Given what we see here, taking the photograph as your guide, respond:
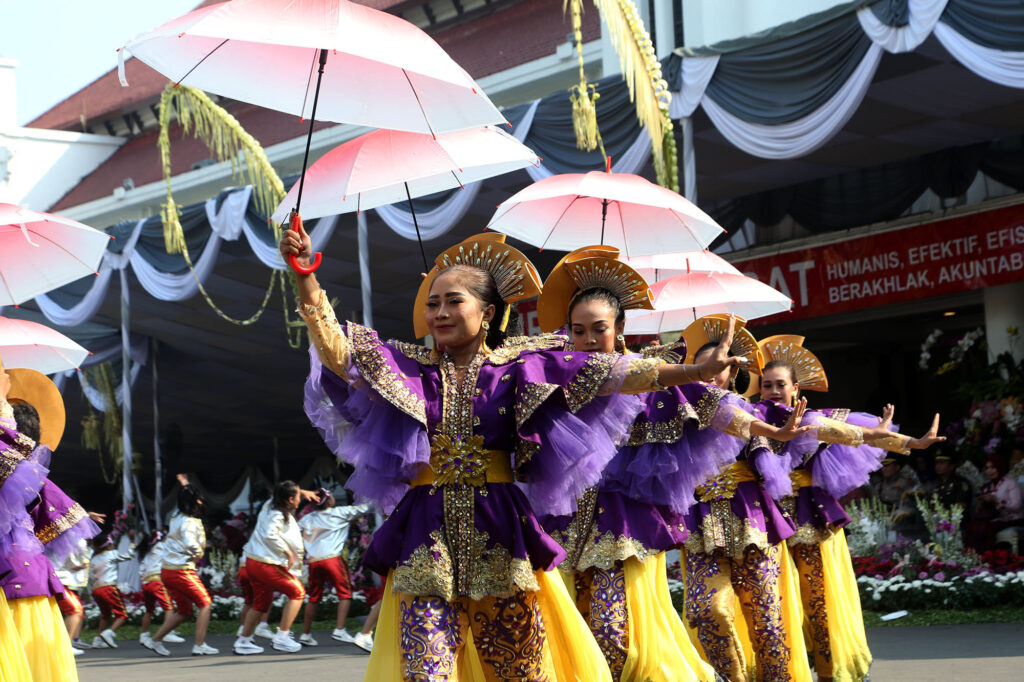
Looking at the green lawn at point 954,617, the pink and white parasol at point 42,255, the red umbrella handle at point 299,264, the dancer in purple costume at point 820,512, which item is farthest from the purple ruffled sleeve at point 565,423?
the green lawn at point 954,617

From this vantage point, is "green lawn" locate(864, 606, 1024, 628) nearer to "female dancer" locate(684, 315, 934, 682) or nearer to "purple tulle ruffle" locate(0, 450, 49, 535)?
"female dancer" locate(684, 315, 934, 682)

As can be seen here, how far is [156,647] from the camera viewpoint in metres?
13.3

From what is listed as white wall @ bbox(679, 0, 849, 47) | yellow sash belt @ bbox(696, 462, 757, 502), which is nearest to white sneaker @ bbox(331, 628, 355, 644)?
yellow sash belt @ bbox(696, 462, 757, 502)

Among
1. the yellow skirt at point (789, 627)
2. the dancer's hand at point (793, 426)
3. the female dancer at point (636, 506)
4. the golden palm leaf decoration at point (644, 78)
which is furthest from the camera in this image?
the golden palm leaf decoration at point (644, 78)

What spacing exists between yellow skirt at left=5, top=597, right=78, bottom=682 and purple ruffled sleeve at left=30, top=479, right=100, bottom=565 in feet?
0.81

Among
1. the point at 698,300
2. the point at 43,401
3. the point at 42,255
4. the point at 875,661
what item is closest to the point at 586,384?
the point at 43,401

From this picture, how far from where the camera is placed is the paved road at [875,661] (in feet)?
26.2

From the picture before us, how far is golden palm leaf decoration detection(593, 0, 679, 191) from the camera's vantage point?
36.4 ft

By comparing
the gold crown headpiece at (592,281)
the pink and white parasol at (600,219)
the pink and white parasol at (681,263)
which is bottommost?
the gold crown headpiece at (592,281)

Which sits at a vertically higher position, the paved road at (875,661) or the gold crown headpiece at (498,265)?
the gold crown headpiece at (498,265)

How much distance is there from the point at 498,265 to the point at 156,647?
10177 millimetres

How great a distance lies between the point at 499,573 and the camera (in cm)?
402

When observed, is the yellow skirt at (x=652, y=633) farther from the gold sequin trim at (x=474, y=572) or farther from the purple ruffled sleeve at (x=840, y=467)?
the gold sequin trim at (x=474, y=572)

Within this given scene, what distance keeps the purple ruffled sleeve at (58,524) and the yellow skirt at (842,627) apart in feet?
12.4
